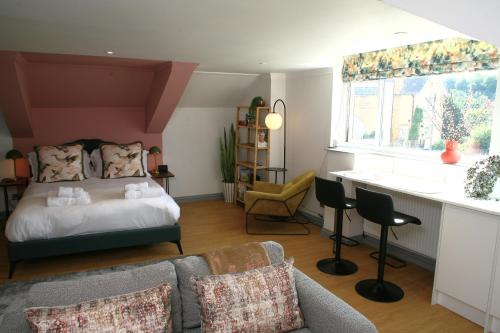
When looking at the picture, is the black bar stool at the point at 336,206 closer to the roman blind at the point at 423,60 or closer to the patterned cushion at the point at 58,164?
the roman blind at the point at 423,60

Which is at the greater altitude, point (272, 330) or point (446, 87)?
point (446, 87)

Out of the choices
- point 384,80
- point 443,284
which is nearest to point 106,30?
point 384,80

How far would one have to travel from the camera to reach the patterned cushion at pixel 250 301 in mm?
1806

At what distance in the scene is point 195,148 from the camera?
6.39 m

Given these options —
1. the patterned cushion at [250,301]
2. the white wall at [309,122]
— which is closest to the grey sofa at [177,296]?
the patterned cushion at [250,301]

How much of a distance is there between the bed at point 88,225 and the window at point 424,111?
8.64 feet

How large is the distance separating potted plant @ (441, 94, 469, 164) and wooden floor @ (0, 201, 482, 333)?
123 cm

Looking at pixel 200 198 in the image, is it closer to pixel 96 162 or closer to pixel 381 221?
pixel 96 162

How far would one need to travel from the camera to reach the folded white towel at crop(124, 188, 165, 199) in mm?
4083

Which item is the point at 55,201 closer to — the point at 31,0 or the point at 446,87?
the point at 31,0

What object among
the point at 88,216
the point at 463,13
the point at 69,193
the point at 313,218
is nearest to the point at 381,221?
the point at 463,13

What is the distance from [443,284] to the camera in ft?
10.1

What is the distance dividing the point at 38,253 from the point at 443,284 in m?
3.69

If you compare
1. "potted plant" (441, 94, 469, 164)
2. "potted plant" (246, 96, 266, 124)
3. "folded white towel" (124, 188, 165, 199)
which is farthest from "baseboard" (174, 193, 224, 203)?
"potted plant" (441, 94, 469, 164)
